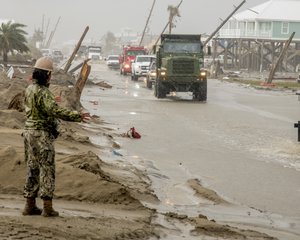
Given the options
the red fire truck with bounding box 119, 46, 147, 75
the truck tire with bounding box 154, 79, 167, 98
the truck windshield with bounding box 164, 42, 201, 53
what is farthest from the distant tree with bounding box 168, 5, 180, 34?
the truck windshield with bounding box 164, 42, 201, 53

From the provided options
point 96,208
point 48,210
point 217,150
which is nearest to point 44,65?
point 48,210

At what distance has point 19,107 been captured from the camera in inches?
701

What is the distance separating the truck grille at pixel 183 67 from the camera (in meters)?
32.8

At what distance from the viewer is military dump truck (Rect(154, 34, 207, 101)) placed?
108 ft

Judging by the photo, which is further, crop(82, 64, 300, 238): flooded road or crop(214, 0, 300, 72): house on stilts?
crop(214, 0, 300, 72): house on stilts

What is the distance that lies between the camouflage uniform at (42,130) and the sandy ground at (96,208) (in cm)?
46

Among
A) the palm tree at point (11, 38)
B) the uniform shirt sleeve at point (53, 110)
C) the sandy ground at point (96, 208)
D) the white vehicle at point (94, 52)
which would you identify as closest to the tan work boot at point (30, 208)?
the sandy ground at point (96, 208)

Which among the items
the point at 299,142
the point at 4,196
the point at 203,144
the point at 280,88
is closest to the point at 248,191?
the point at 4,196

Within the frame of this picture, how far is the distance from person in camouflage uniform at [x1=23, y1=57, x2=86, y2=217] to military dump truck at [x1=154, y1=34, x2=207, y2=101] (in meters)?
25.4

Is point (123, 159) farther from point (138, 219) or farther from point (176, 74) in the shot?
point (176, 74)

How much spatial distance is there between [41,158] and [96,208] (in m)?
1.58

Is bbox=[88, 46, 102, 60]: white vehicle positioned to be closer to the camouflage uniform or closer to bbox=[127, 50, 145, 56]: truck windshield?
bbox=[127, 50, 145, 56]: truck windshield

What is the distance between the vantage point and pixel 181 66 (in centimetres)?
3275

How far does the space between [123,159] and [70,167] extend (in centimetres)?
403
